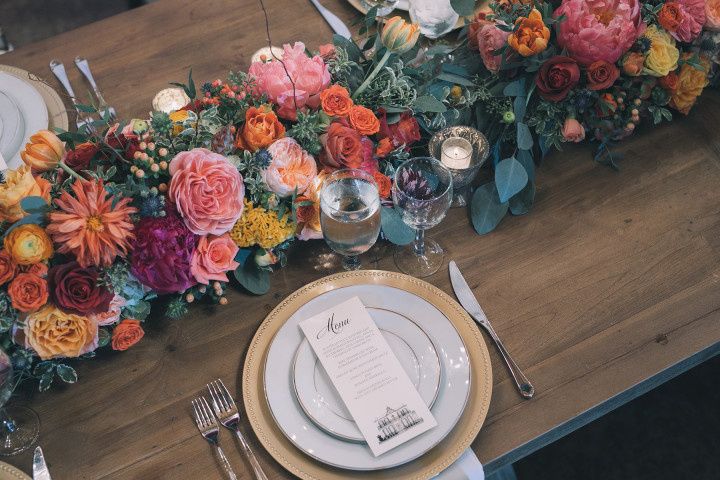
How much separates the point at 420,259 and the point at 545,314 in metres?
0.21

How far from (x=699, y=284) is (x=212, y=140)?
0.79 metres

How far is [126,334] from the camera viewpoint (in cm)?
99

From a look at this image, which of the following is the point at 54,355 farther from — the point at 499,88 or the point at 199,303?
the point at 499,88

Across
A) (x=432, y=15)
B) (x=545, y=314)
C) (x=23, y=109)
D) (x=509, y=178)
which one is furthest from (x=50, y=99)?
(x=545, y=314)

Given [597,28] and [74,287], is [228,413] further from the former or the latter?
[597,28]

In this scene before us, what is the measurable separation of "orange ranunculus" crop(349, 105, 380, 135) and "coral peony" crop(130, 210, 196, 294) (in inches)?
11.6

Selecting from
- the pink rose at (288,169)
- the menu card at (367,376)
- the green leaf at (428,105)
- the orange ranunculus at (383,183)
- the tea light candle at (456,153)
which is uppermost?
the pink rose at (288,169)

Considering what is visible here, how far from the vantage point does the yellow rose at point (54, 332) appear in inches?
35.9

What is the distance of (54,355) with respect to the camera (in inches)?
36.6

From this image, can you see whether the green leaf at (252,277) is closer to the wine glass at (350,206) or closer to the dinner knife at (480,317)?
the wine glass at (350,206)

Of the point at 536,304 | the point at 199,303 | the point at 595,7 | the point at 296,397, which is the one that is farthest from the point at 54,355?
the point at 595,7

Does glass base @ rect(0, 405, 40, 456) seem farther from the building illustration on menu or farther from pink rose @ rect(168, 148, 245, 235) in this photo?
the building illustration on menu

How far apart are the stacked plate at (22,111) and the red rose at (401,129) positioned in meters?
0.57

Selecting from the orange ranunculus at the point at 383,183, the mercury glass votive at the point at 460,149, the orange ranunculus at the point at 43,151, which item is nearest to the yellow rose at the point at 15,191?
the orange ranunculus at the point at 43,151
